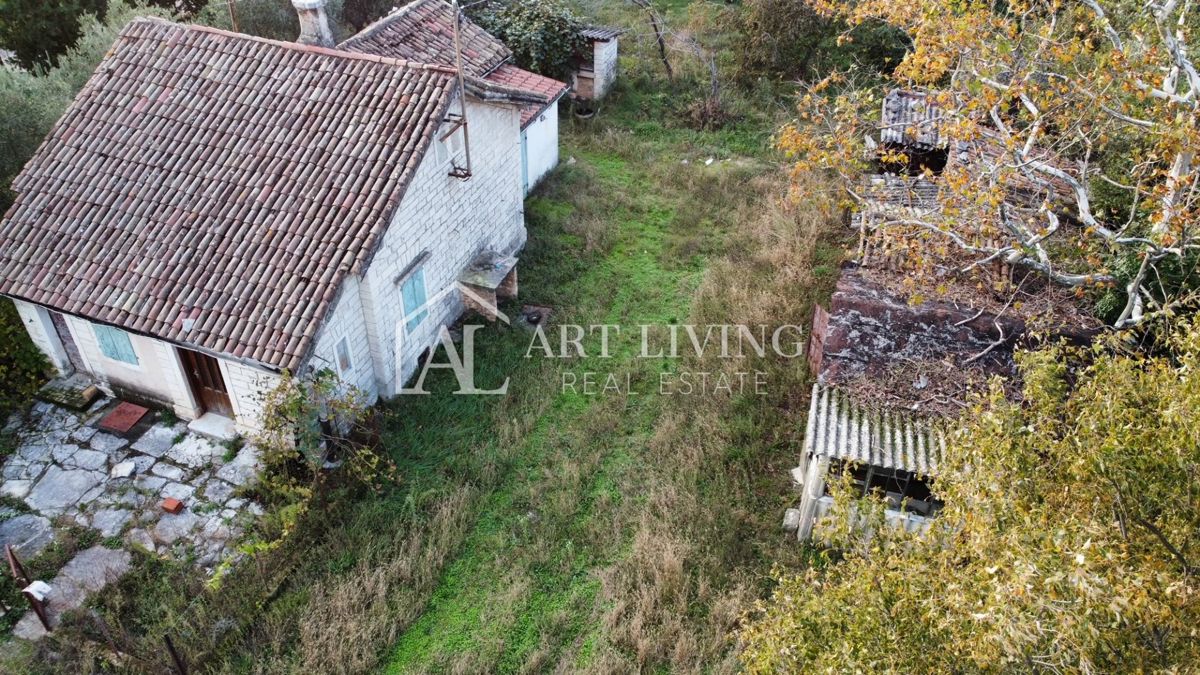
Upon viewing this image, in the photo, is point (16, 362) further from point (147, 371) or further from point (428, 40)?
point (428, 40)

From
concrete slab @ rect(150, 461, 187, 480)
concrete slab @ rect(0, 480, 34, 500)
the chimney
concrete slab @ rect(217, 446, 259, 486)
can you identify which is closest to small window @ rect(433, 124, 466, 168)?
the chimney

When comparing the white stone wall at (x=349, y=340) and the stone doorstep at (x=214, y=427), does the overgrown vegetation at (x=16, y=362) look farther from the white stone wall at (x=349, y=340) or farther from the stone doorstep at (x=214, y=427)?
the white stone wall at (x=349, y=340)

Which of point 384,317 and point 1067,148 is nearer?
point 1067,148

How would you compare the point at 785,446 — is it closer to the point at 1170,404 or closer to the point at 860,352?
the point at 860,352

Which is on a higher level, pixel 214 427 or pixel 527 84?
pixel 527 84

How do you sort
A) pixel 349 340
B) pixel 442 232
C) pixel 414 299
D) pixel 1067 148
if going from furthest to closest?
1. pixel 442 232
2. pixel 414 299
3. pixel 349 340
4. pixel 1067 148

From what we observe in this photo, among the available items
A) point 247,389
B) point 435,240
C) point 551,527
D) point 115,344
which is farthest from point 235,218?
point 551,527

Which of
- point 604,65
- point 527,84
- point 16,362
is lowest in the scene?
point 16,362

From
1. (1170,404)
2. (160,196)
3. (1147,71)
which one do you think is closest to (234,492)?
(160,196)

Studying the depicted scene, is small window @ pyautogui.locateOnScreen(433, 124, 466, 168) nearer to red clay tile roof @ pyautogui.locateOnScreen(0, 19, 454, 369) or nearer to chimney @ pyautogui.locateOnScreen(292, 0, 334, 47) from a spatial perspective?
red clay tile roof @ pyautogui.locateOnScreen(0, 19, 454, 369)
